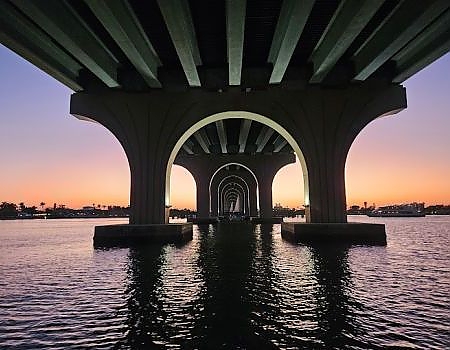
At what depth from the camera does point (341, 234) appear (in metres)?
19.1

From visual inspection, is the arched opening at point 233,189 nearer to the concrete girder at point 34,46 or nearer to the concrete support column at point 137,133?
the concrete support column at point 137,133

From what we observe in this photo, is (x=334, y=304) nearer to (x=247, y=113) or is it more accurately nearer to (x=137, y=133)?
(x=247, y=113)

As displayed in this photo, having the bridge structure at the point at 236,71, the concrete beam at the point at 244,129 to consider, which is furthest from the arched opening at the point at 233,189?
the bridge structure at the point at 236,71

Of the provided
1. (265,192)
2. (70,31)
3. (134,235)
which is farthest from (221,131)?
(70,31)

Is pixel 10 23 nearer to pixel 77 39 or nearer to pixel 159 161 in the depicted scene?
pixel 77 39

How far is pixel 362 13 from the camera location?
41.5ft

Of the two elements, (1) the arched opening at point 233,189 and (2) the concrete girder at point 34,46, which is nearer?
(2) the concrete girder at point 34,46

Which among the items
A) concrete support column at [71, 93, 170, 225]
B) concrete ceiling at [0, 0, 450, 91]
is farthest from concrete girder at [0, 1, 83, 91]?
concrete support column at [71, 93, 170, 225]

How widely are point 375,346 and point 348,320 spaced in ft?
3.47

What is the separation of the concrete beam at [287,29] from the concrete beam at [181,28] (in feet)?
13.9

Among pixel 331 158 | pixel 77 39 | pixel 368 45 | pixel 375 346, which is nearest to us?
pixel 375 346

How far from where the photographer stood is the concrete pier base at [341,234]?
Result: 1902cm

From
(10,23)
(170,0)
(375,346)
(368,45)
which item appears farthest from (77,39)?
(375,346)

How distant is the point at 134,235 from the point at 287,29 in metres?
14.7
